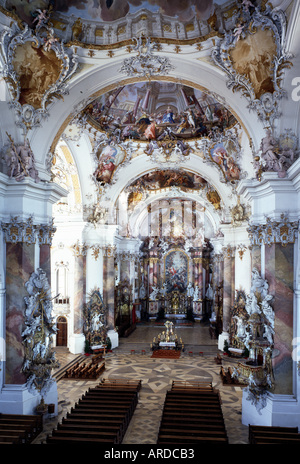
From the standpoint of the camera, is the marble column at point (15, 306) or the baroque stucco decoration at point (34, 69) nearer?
the baroque stucco decoration at point (34, 69)

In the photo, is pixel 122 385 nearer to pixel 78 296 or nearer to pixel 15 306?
pixel 15 306

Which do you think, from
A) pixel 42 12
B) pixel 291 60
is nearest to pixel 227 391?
pixel 291 60

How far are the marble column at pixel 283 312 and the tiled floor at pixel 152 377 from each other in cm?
216

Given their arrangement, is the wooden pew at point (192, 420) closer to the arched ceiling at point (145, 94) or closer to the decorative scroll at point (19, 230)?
the decorative scroll at point (19, 230)

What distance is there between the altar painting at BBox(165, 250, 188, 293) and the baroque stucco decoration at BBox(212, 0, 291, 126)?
1082 inches

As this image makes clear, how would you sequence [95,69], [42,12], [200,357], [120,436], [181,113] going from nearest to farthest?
[120,436], [42,12], [95,69], [181,113], [200,357]

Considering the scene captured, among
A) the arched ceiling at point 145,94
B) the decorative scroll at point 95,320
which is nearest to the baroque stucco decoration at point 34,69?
the arched ceiling at point 145,94

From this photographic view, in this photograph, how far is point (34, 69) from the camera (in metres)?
12.6

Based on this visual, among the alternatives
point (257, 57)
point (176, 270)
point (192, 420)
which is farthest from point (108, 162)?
point (176, 270)

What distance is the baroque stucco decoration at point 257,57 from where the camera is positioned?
11016mm

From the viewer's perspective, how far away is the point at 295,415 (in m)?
11.3

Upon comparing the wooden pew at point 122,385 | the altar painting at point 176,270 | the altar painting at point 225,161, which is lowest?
the wooden pew at point 122,385
